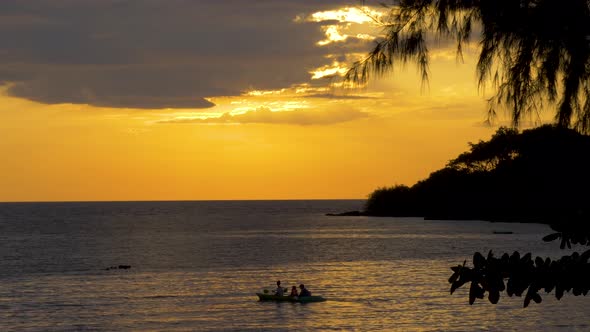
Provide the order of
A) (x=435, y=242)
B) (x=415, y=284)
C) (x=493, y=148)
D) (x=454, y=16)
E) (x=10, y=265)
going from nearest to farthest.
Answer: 1. (x=454, y=16)
2. (x=415, y=284)
3. (x=10, y=265)
4. (x=435, y=242)
5. (x=493, y=148)

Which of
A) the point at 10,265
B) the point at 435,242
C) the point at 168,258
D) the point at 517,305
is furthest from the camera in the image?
the point at 435,242

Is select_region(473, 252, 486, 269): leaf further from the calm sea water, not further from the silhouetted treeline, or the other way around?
the silhouetted treeline

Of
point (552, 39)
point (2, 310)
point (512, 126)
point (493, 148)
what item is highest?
point (493, 148)

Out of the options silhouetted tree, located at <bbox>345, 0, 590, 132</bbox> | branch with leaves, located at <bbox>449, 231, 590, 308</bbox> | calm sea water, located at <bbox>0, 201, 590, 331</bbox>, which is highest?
silhouetted tree, located at <bbox>345, 0, 590, 132</bbox>

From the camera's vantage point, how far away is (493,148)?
157875mm

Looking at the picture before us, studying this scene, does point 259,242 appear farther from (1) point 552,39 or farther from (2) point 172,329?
(1) point 552,39

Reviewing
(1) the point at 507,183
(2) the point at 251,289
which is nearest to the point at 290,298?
(2) the point at 251,289

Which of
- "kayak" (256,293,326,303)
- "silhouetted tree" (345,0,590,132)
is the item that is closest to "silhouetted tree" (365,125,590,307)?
"kayak" (256,293,326,303)

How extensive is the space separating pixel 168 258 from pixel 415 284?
3626cm

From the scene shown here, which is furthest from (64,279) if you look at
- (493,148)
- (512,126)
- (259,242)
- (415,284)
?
(493,148)

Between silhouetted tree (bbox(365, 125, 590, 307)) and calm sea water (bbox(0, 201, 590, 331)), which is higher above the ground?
silhouetted tree (bbox(365, 125, 590, 307))

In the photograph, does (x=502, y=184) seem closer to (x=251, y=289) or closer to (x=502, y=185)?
(x=502, y=185)

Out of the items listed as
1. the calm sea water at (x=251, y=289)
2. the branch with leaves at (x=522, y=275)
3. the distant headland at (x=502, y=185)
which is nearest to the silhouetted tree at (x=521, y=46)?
the branch with leaves at (x=522, y=275)

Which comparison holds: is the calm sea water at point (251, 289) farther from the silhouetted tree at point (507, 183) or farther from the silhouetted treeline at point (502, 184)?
the silhouetted treeline at point (502, 184)
